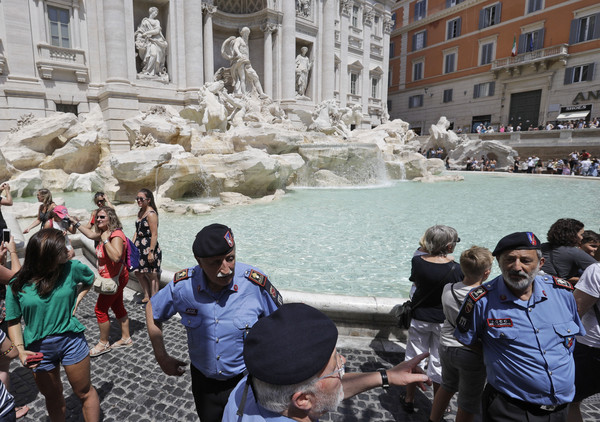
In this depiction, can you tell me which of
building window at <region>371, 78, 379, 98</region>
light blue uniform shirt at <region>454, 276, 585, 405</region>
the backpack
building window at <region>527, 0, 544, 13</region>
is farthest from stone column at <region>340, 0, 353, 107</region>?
light blue uniform shirt at <region>454, 276, 585, 405</region>

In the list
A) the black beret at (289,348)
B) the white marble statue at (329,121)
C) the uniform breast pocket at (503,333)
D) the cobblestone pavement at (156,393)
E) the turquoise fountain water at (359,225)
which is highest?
the white marble statue at (329,121)

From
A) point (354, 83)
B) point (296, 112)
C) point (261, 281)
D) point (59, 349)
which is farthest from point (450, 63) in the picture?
point (59, 349)

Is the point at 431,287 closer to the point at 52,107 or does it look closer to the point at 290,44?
the point at 52,107

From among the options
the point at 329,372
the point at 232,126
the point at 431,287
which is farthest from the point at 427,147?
the point at 329,372

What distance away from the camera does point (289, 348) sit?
0.85 meters

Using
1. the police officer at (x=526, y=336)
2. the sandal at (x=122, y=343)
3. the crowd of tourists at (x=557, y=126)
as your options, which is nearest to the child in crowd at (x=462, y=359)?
the police officer at (x=526, y=336)

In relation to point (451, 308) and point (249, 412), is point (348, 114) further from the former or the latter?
point (249, 412)

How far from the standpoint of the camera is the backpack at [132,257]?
3355 millimetres

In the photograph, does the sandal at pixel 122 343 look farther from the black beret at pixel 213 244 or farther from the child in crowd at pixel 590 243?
the child in crowd at pixel 590 243

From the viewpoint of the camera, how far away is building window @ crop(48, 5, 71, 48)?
534 inches

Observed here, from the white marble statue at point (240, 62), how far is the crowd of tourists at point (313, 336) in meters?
16.7

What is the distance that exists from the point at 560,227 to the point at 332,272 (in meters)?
2.54

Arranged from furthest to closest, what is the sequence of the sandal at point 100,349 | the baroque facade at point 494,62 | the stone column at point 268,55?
the baroque facade at point 494,62, the stone column at point 268,55, the sandal at point 100,349

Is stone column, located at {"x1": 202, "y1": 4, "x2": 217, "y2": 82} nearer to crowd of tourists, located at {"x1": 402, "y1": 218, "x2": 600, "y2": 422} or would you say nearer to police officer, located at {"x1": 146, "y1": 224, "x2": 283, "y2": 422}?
police officer, located at {"x1": 146, "y1": 224, "x2": 283, "y2": 422}
